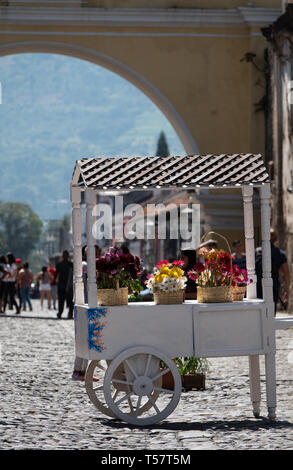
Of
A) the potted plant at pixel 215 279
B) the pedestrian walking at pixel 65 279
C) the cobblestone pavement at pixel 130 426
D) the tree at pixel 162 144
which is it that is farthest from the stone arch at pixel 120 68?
the tree at pixel 162 144

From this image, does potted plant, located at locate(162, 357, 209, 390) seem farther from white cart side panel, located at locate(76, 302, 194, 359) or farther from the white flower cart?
white cart side panel, located at locate(76, 302, 194, 359)

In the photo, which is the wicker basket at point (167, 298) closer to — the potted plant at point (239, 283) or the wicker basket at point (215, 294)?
the wicker basket at point (215, 294)

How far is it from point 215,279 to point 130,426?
4.22 feet

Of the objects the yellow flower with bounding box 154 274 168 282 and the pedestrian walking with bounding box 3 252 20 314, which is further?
the pedestrian walking with bounding box 3 252 20 314

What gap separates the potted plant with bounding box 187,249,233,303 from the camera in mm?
9078

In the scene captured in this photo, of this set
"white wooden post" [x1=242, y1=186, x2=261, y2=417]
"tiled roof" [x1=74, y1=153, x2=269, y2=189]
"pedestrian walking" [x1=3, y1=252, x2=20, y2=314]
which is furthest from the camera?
"pedestrian walking" [x1=3, y1=252, x2=20, y2=314]

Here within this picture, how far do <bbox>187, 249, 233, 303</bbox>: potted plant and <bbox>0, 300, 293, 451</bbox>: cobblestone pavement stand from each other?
0.92 metres

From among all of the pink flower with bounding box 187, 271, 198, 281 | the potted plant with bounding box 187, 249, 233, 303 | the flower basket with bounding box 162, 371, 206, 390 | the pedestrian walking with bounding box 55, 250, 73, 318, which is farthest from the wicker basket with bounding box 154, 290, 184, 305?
the pedestrian walking with bounding box 55, 250, 73, 318

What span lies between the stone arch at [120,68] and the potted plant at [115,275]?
50.5 ft

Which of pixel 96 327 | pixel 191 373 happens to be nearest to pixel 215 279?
pixel 96 327

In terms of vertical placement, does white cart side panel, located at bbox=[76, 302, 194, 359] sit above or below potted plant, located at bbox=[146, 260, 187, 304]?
below

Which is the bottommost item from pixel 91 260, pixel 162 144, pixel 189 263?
pixel 91 260

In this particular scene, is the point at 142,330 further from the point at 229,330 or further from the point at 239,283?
the point at 239,283

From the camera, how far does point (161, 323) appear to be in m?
8.85
